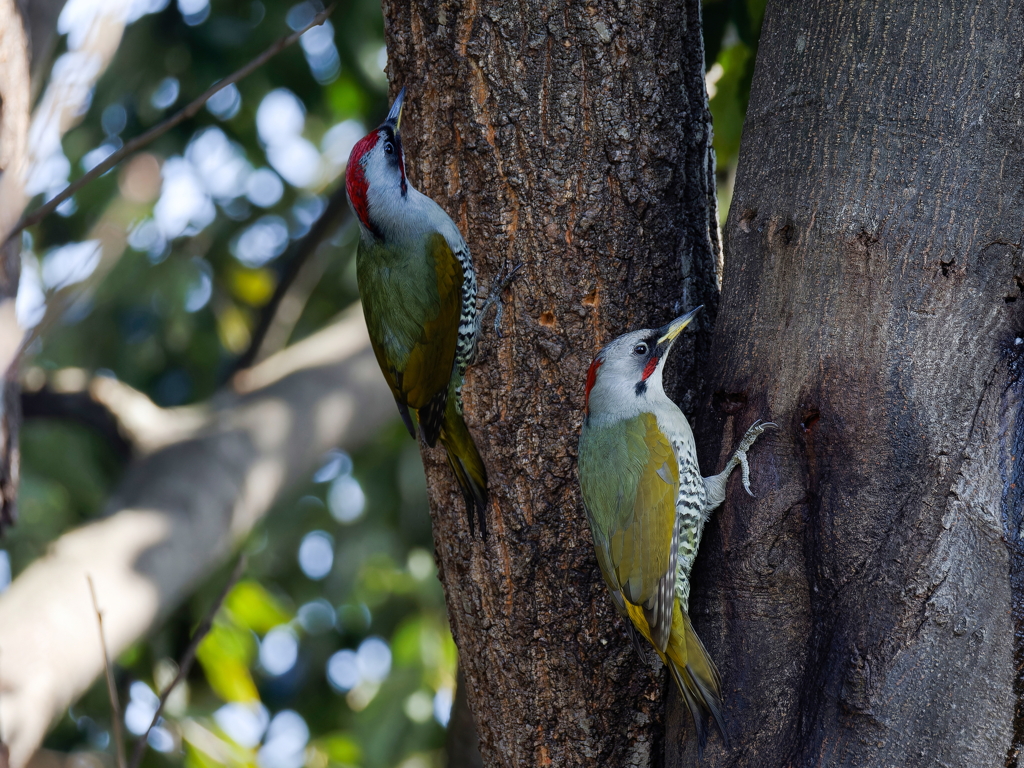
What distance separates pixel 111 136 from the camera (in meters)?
4.63

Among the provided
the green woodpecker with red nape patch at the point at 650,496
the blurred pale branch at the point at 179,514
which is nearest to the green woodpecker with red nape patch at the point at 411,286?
the green woodpecker with red nape patch at the point at 650,496

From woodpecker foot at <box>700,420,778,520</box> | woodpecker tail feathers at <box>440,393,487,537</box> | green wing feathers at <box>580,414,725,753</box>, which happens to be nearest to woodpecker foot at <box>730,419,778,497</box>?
woodpecker foot at <box>700,420,778,520</box>

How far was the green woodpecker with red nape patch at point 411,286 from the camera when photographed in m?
2.34

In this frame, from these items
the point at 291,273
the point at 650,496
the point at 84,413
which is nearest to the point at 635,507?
the point at 650,496

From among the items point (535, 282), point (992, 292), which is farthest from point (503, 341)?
point (992, 292)

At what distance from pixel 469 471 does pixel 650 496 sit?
457 mm

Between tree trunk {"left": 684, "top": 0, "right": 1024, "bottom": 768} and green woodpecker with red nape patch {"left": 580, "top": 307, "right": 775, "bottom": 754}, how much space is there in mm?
64

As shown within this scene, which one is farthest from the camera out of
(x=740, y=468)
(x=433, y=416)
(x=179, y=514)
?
(x=179, y=514)

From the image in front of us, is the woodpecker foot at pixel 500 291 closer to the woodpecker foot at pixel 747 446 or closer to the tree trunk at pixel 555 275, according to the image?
the tree trunk at pixel 555 275

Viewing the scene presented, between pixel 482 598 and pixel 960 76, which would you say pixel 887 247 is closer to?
pixel 960 76

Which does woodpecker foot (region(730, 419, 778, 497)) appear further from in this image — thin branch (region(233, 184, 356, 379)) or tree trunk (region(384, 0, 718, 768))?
thin branch (region(233, 184, 356, 379))

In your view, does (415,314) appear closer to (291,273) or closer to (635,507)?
(635,507)

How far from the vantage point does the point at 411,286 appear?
8.46 feet

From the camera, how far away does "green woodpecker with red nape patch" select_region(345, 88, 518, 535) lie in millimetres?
2342
